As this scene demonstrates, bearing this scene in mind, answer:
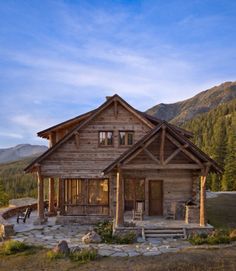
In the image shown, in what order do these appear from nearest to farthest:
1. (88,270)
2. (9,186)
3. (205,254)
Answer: (88,270) < (205,254) < (9,186)

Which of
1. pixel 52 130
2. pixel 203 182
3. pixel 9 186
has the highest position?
pixel 52 130

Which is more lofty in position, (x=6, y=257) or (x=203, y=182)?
(x=203, y=182)

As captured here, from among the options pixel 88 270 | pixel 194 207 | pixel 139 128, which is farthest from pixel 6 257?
pixel 139 128

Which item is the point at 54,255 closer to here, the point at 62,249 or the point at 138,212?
the point at 62,249

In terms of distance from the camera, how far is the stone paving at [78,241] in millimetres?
14693

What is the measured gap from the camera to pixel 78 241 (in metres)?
16.7

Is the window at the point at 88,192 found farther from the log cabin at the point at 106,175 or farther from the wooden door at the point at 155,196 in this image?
the wooden door at the point at 155,196

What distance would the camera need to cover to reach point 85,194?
22.6 meters

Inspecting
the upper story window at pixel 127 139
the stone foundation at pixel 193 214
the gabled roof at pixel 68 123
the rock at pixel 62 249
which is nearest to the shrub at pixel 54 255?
the rock at pixel 62 249

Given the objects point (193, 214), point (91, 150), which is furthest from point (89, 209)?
point (193, 214)

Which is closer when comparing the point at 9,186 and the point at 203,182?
the point at 203,182

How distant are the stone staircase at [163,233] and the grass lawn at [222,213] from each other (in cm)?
342

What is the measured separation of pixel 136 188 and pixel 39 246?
8.54 metres

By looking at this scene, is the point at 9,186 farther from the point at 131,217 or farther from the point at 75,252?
the point at 75,252
